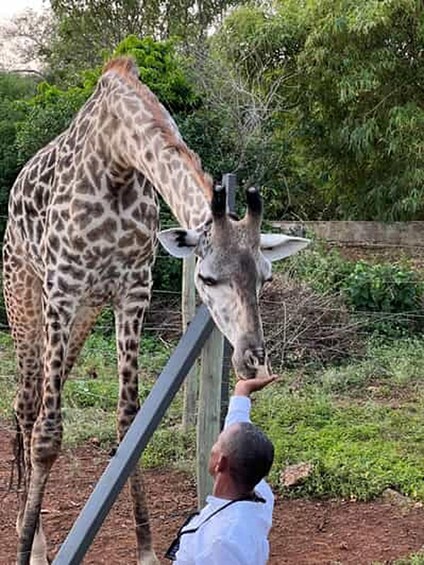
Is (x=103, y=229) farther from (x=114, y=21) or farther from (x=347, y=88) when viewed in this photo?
(x=114, y=21)

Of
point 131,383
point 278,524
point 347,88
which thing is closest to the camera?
point 131,383

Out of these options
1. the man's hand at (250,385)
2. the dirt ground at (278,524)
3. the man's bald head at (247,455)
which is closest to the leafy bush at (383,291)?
the dirt ground at (278,524)

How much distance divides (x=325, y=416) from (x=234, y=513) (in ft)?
13.8

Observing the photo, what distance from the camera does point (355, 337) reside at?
8.21 metres

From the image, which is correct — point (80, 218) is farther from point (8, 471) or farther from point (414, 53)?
point (414, 53)

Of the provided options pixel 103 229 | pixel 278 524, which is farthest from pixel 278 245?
pixel 278 524

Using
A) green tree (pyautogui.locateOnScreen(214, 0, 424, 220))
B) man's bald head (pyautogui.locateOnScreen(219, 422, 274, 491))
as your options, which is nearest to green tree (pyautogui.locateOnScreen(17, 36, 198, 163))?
green tree (pyautogui.locateOnScreen(214, 0, 424, 220))

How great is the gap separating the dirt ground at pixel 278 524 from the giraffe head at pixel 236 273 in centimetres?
174

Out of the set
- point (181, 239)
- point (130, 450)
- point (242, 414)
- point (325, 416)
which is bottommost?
point (325, 416)

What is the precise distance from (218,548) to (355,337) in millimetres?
6161

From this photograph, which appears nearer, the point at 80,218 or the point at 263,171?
the point at 80,218

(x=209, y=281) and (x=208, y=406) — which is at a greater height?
(x=209, y=281)

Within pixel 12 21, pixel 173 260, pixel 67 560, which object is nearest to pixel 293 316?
pixel 173 260

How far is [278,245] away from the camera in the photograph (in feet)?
10.9
